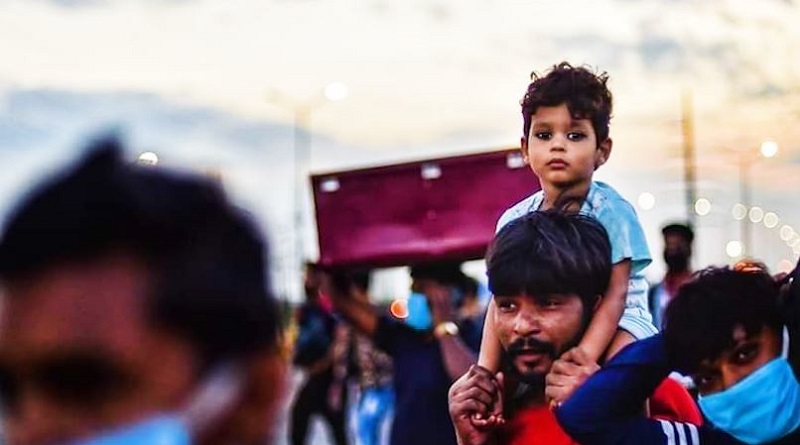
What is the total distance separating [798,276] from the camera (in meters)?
2.88

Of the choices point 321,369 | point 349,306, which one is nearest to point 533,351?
point 349,306

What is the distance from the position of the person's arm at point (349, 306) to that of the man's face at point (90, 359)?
3.65 metres

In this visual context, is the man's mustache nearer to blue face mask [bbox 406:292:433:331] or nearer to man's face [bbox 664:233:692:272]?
man's face [bbox 664:233:692:272]

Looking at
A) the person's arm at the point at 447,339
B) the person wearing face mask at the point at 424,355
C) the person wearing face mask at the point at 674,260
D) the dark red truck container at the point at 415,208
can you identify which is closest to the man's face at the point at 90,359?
the dark red truck container at the point at 415,208

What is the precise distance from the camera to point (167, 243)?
1396mm

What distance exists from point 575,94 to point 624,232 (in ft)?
0.96

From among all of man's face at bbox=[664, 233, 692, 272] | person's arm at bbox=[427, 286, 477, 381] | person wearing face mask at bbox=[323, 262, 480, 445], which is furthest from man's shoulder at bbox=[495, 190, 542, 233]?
man's face at bbox=[664, 233, 692, 272]

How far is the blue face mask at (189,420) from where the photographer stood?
1.35 metres

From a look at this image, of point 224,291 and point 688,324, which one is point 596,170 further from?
point 224,291

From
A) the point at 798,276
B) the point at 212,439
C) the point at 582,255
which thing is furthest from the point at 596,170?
the point at 212,439

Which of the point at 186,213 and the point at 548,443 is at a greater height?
the point at 186,213

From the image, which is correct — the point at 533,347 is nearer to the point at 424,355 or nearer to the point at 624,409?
the point at 624,409

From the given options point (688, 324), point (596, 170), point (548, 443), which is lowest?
point (548, 443)

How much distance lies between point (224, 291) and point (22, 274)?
188mm
